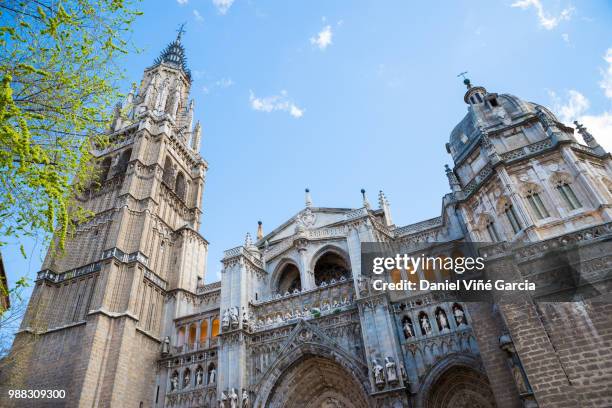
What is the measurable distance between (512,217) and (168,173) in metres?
25.0

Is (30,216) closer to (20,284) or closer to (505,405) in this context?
(20,284)

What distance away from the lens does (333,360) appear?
19109mm

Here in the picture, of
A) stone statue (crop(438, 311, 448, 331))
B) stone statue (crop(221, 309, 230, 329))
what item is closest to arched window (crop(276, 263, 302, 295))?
stone statue (crop(221, 309, 230, 329))

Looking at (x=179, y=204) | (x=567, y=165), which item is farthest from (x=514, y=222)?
(x=179, y=204)

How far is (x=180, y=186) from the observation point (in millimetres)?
34219

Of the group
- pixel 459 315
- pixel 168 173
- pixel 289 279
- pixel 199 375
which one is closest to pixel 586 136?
pixel 459 315

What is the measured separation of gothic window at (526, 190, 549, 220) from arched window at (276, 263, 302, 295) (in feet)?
44.8

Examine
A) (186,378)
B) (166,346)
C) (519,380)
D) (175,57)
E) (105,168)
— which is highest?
(175,57)

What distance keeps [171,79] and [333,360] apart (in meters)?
35.1

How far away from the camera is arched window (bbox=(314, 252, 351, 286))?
2488cm

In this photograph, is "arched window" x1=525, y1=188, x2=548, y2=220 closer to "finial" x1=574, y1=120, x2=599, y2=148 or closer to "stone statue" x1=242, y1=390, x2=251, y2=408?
"finial" x1=574, y1=120, x2=599, y2=148

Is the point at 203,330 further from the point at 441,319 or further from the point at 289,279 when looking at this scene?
the point at 441,319

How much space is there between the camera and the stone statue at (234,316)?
21.5m

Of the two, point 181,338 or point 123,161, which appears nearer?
point 181,338
